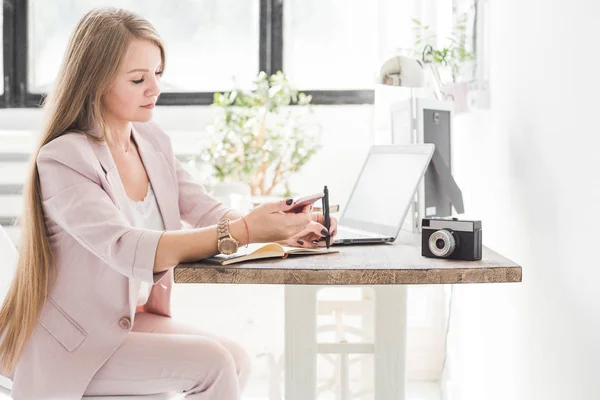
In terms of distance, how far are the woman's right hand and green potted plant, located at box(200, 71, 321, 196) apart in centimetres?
130

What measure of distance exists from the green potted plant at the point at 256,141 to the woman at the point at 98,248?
1.09m

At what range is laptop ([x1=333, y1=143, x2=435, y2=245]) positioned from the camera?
160 cm

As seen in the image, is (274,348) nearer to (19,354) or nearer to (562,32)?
(19,354)

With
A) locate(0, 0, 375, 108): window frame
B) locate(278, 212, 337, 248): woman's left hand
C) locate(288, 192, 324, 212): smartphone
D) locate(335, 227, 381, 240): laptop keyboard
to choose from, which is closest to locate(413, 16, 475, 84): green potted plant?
locate(335, 227, 381, 240): laptop keyboard

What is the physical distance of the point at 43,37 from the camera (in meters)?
3.22

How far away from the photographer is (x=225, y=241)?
1267mm

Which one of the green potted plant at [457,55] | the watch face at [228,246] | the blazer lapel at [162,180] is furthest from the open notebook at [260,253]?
the green potted plant at [457,55]

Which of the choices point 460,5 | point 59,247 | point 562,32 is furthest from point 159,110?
point 562,32

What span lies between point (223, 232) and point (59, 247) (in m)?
0.37

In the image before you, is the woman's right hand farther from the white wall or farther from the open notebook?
the white wall

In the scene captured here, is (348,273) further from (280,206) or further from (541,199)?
(541,199)

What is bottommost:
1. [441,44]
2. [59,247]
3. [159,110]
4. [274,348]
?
[274,348]

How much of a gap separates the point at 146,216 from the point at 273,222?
392 millimetres

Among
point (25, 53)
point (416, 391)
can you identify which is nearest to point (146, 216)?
point (416, 391)
